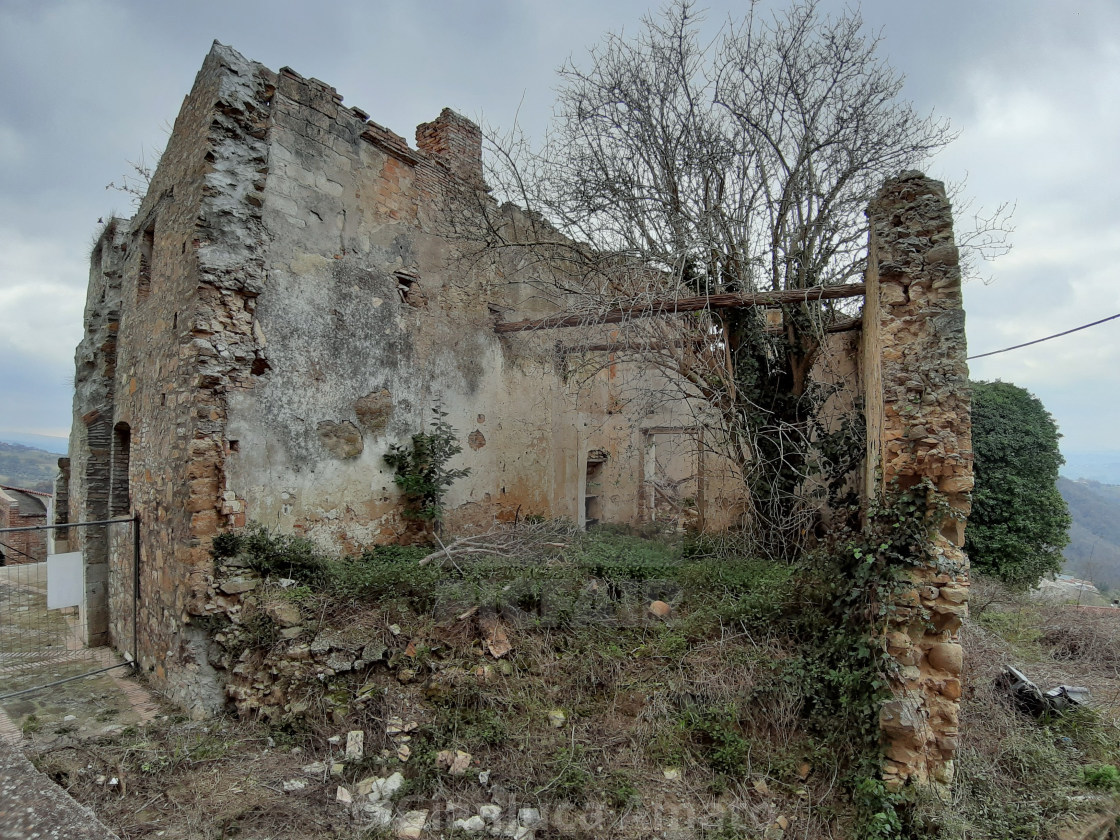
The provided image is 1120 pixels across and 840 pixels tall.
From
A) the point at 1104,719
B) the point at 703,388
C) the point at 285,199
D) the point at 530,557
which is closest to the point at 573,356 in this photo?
the point at 703,388

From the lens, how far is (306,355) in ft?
19.7

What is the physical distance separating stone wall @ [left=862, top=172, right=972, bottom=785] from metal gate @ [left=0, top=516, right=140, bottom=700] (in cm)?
637

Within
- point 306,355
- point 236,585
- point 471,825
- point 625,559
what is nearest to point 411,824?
point 471,825

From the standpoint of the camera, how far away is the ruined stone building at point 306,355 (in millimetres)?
4152

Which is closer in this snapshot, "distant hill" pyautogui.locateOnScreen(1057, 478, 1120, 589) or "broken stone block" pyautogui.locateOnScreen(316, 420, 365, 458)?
"broken stone block" pyautogui.locateOnScreen(316, 420, 365, 458)

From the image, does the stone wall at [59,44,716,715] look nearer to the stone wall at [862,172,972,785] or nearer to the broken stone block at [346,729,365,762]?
the broken stone block at [346,729,365,762]

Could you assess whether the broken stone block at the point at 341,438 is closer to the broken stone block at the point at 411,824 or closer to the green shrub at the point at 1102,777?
the broken stone block at the point at 411,824

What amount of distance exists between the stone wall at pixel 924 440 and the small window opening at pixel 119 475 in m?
7.92

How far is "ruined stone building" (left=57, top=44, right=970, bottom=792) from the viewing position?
163 inches

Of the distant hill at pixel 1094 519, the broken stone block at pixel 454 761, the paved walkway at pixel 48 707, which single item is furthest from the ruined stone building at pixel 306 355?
the distant hill at pixel 1094 519

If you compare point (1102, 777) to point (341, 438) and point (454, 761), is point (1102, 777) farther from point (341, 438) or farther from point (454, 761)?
point (341, 438)

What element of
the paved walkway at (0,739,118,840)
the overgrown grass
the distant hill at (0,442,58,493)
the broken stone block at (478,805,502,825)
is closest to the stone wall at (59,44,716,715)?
the overgrown grass

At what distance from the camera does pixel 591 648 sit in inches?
191

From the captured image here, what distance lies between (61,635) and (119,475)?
8.05 feet
